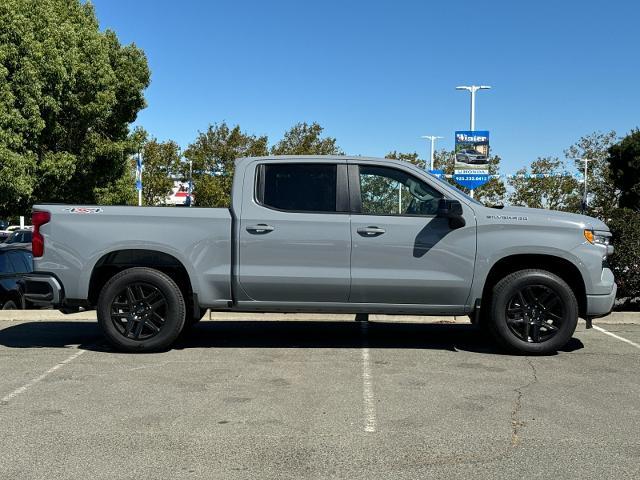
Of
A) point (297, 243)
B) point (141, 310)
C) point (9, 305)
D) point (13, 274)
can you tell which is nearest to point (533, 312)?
point (297, 243)

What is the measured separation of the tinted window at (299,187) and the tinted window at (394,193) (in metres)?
0.34

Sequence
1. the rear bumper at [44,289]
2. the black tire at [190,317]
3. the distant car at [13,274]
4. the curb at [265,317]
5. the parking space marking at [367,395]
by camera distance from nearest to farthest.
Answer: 1. the parking space marking at [367,395]
2. the rear bumper at [44,289]
3. the black tire at [190,317]
4. the curb at [265,317]
5. the distant car at [13,274]

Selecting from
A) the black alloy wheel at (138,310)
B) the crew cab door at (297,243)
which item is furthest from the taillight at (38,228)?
the crew cab door at (297,243)

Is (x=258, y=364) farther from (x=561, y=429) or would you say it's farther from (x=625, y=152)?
(x=625, y=152)

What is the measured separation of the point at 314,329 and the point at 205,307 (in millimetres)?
2009

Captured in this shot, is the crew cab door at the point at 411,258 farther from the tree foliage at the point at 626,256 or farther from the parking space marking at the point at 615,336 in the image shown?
the tree foliage at the point at 626,256

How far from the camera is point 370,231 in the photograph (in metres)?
6.38

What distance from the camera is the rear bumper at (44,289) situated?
21.3ft

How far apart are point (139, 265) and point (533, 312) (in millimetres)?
4032

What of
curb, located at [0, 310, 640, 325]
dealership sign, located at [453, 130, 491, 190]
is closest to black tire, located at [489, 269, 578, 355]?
curb, located at [0, 310, 640, 325]

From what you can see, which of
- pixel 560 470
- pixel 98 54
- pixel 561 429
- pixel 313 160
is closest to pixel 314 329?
pixel 313 160

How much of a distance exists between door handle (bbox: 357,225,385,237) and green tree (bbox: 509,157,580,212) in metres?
40.2

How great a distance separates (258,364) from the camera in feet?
20.7

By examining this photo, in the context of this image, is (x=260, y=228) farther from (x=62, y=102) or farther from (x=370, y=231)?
(x=62, y=102)
